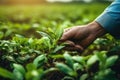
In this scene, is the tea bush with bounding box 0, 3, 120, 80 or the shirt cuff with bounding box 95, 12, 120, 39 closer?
the tea bush with bounding box 0, 3, 120, 80

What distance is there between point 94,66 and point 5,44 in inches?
29.1

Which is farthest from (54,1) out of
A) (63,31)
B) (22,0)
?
(63,31)

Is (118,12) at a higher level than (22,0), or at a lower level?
lower

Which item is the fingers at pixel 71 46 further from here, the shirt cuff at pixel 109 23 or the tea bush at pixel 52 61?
the shirt cuff at pixel 109 23

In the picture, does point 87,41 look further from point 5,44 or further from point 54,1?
point 54,1

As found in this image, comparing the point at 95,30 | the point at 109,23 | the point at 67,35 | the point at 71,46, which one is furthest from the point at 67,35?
the point at 109,23

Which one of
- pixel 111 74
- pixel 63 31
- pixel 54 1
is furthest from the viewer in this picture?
pixel 54 1

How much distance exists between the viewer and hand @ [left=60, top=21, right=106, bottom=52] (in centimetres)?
258

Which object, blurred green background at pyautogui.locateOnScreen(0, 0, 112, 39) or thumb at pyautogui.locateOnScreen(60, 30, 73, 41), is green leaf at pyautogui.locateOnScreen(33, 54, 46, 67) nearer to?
thumb at pyautogui.locateOnScreen(60, 30, 73, 41)

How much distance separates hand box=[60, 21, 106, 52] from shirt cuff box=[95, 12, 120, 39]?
47 mm

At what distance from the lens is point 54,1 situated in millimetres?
21750

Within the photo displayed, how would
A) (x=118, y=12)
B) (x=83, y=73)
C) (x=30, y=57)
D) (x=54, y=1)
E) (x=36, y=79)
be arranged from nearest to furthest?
(x=36, y=79)
(x=83, y=73)
(x=30, y=57)
(x=118, y=12)
(x=54, y=1)

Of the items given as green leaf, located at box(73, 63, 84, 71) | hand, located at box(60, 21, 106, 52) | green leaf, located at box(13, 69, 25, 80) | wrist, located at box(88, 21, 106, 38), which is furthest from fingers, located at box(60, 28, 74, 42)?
green leaf, located at box(13, 69, 25, 80)

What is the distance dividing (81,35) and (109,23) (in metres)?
0.27
